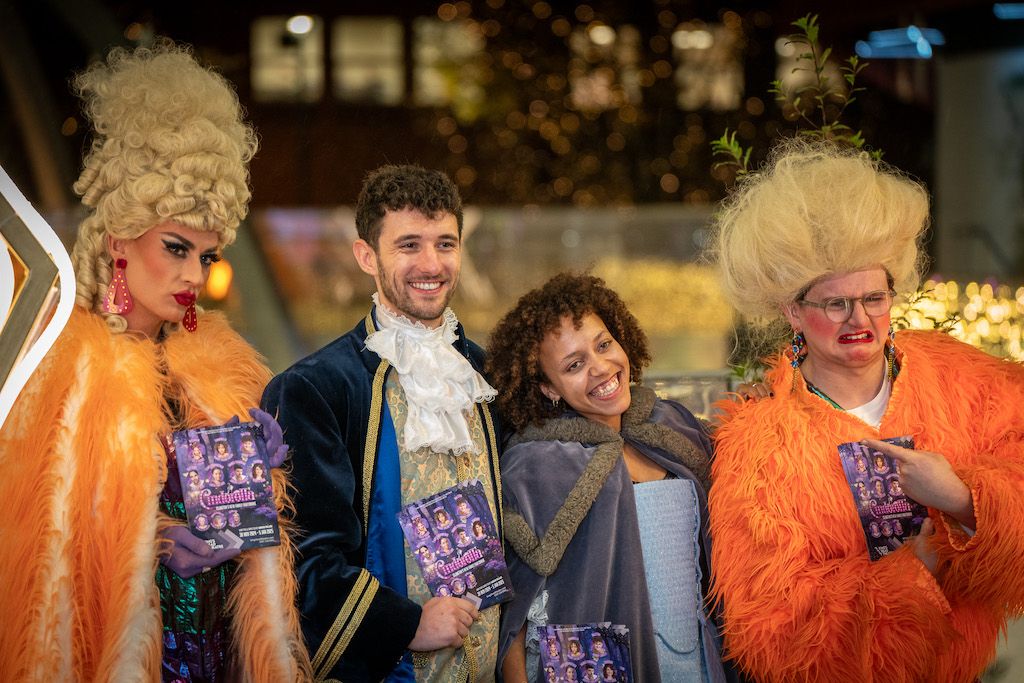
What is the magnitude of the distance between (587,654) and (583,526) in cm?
33

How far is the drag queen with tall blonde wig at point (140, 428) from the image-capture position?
2.35 meters

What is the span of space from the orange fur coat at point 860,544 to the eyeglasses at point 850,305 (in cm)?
20

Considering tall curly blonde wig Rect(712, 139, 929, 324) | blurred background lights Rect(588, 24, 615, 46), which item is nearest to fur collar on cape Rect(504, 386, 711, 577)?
tall curly blonde wig Rect(712, 139, 929, 324)

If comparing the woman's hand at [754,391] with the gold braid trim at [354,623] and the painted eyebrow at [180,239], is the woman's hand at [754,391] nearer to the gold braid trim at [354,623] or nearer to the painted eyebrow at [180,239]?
the gold braid trim at [354,623]

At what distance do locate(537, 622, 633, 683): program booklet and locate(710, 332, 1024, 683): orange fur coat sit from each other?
30 centimetres

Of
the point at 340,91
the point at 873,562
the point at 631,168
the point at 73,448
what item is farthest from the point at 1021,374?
the point at 340,91

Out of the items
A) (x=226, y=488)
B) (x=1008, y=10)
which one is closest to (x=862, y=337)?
(x=226, y=488)

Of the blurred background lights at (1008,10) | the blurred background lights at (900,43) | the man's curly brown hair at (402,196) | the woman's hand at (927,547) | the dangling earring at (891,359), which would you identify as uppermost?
the blurred background lights at (1008,10)

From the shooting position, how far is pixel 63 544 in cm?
235

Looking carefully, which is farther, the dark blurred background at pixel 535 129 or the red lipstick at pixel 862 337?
the dark blurred background at pixel 535 129

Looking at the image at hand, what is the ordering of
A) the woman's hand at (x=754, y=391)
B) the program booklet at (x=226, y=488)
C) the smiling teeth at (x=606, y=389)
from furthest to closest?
the woman's hand at (x=754, y=391)
the smiling teeth at (x=606, y=389)
the program booklet at (x=226, y=488)

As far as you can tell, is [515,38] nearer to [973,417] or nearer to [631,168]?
[631,168]

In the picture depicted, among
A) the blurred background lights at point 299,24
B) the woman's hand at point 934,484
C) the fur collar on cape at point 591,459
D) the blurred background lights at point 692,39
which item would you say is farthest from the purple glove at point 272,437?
the blurred background lights at point 692,39

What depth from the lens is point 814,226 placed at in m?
2.75
